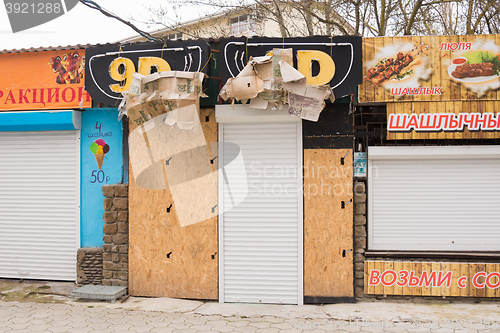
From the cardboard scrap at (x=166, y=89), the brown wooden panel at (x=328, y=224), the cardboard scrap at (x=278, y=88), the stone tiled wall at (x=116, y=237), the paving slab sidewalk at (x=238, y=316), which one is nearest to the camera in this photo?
the paving slab sidewalk at (x=238, y=316)

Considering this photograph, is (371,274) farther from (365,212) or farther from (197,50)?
(197,50)

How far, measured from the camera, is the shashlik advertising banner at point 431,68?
6172mm

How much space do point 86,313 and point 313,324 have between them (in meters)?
3.69

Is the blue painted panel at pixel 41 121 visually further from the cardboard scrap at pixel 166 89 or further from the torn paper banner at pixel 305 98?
the torn paper banner at pixel 305 98

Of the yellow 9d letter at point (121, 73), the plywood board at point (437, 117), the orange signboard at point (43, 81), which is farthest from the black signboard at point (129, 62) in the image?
the plywood board at point (437, 117)

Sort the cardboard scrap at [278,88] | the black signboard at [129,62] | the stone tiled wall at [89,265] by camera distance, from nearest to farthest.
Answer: the cardboard scrap at [278,88]
the black signboard at [129,62]
the stone tiled wall at [89,265]

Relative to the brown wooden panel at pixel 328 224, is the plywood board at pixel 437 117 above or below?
above

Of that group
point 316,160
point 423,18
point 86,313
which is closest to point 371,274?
point 316,160

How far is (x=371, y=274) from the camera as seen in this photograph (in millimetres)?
6203

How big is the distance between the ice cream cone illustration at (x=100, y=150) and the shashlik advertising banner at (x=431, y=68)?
5.09 meters

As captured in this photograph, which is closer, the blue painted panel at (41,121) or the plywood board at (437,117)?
the plywood board at (437,117)

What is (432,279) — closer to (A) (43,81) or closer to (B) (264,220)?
(B) (264,220)

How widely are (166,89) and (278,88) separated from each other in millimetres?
1869

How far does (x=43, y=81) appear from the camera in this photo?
7.18 metres
